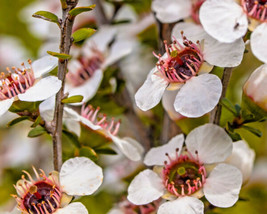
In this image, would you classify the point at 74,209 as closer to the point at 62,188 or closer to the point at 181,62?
the point at 62,188

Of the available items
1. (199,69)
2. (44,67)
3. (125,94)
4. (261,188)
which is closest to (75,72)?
(125,94)

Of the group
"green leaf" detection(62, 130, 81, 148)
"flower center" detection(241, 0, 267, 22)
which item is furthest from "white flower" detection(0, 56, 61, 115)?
"flower center" detection(241, 0, 267, 22)

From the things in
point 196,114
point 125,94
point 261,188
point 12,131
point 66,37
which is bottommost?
point 261,188

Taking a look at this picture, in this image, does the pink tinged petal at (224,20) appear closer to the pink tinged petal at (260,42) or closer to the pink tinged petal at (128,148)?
the pink tinged petal at (260,42)

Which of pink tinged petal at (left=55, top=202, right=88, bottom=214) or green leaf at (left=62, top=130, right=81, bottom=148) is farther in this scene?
green leaf at (left=62, top=130, right=81, bottom=148)

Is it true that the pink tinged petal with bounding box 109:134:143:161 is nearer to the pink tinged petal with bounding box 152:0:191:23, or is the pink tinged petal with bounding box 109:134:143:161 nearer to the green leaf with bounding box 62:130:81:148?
the green leaf with bounding box 62:130:81:148

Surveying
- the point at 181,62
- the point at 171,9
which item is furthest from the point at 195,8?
the point at 181,62

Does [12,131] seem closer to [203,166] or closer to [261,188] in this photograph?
[261,188]
